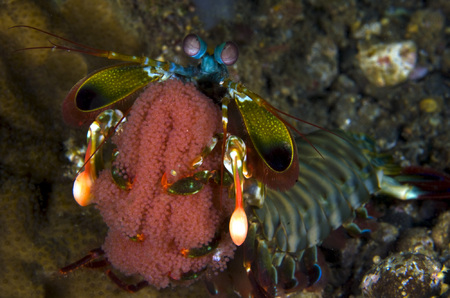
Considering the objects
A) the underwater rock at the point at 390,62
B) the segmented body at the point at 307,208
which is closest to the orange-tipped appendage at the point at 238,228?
the segmented body at the point at 307,208

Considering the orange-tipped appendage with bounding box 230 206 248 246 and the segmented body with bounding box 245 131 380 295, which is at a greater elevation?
the orange-tipped appendage with bounding box 230 206 248 246

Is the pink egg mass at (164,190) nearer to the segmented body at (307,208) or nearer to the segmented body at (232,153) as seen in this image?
the segmented body at (232,153)

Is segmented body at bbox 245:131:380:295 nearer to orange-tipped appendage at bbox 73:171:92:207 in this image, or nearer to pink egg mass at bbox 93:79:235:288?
pink egg mass at bbox 93:79:235:288

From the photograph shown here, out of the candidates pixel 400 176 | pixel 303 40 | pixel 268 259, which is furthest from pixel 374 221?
pixel 303 40

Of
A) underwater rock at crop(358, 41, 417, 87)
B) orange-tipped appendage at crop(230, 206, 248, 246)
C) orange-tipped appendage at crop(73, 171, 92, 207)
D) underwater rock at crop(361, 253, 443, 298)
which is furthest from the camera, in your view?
underwater rock at crop(358, 41, 417, 87)

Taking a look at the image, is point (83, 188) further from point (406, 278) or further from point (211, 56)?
point (406, 278)

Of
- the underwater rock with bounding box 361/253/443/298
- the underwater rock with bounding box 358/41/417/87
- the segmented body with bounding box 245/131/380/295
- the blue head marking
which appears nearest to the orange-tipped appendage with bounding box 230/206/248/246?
the segmented body with bounding box 245/131/380/295
